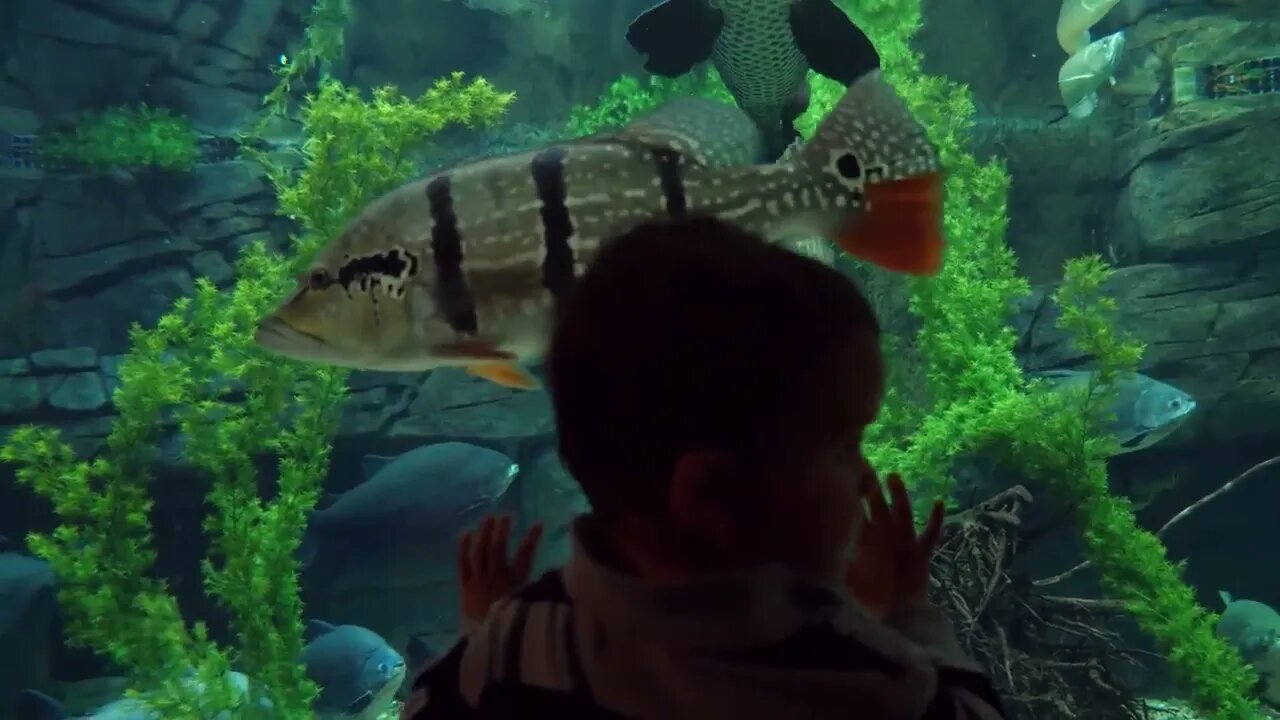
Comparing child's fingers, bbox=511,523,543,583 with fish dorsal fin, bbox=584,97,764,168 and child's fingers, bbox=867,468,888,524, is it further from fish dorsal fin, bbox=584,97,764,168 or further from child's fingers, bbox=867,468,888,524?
fish dorsal fin, bbox=584,97,764,168

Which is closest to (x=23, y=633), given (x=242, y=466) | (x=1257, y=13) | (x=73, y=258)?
(x=73, y=258)

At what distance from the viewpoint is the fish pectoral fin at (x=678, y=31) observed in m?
3.12

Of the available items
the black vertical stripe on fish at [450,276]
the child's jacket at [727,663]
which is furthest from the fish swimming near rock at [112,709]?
the child's jacket at [727,663]

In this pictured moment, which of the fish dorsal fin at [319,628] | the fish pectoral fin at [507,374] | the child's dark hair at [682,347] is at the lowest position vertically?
→ the fish dorsal fin at [319,628]

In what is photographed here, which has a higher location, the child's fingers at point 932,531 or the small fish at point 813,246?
the small fish at point 813,246

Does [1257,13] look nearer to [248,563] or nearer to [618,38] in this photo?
[618,38]

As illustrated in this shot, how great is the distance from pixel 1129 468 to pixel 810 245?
6425 mm

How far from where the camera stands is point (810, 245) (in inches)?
76.7

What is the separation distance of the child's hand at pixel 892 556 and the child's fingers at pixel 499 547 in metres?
0.47

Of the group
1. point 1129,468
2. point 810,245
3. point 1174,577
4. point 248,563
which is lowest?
point 1129,468

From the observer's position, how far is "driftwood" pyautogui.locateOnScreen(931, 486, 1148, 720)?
3.64 m

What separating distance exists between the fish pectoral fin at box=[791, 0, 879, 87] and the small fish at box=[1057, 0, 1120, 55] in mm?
5008

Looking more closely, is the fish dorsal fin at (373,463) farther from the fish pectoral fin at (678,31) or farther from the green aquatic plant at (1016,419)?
the fish pectoral fin at (678,31)

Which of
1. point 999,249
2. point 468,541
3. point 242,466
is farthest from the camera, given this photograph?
point 999,249
